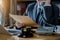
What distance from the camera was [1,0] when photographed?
91.2 inches

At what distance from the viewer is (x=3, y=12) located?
6.90 ft

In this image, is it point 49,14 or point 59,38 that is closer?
point 59,38

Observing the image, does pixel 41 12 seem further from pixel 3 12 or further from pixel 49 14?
pixel 3 12

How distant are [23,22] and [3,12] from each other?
51 centimetres

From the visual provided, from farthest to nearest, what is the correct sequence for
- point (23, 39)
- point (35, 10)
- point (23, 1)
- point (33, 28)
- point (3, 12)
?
point (23, 1) < point (35, 10) < point (3, 12) < point (33, 28) < point (23, 39)

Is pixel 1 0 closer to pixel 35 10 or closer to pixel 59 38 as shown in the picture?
pixel 35 10

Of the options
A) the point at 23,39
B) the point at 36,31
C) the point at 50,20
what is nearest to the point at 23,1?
the point at 50,20

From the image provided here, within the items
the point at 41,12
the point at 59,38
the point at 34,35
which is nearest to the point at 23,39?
the point at 34,35

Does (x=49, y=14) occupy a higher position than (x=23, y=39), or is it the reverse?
(x=49, y=14)

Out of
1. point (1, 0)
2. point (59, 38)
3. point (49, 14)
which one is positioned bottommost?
point (59, 38)

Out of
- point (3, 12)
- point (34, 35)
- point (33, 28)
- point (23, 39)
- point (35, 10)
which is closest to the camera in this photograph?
point (23, 39)

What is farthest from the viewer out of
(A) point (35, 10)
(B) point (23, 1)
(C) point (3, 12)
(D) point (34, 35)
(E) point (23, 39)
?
(B) point (23, 1)

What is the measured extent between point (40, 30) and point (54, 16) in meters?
0.93

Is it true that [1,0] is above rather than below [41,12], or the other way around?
above
